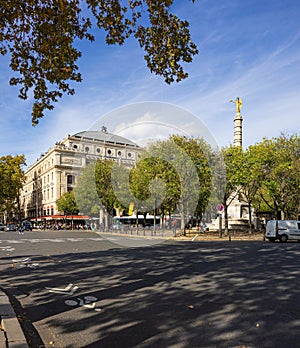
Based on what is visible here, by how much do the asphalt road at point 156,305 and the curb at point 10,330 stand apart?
7.7 inches

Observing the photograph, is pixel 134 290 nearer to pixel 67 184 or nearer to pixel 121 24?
pixel 121 24

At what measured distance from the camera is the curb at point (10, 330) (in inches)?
187

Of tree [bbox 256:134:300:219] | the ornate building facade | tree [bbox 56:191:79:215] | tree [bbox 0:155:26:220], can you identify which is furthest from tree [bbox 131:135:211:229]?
tree [bbox 0:155:26:220]

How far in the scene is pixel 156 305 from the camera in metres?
7.11

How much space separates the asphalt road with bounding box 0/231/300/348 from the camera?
526cm

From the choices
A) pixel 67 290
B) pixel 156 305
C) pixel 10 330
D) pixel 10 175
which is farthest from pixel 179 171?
pixel 10 175

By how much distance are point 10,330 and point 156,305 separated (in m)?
2.84

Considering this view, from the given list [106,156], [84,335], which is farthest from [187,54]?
[106,156]

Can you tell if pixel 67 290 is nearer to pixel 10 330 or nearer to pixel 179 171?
pixel 10 330

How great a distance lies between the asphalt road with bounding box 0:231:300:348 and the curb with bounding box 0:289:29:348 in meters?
0.20

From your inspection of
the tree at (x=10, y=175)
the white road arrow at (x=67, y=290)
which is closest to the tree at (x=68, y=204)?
the tree at (x=10, y=175)

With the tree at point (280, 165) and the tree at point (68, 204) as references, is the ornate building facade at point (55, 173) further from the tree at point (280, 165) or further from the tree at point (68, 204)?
the tree at point (280, 165)

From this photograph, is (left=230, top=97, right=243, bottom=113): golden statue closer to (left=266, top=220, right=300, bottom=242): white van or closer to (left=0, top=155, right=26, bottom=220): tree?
(left=266, top=220, right=300, bottom=242): white van

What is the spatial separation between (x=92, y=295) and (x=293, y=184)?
33717mm
